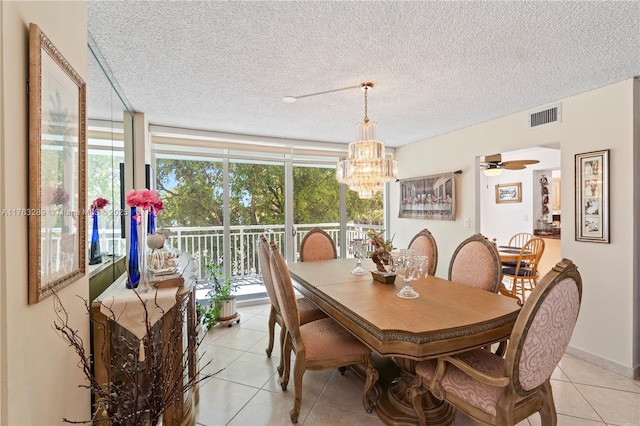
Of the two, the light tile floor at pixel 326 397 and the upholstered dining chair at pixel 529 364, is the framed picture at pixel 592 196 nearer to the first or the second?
the light tile floor at pixel 326 397

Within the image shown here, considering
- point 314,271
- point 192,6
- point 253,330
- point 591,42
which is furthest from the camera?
point 253,330

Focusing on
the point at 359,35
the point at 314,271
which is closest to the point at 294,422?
the point at 314,271

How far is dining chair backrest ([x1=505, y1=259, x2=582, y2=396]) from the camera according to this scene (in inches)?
50.0

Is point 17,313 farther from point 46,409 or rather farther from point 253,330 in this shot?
point 253,330

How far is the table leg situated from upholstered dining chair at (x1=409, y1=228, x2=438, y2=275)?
1.11 m

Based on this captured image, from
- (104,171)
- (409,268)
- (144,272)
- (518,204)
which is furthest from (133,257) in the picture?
(518,204)

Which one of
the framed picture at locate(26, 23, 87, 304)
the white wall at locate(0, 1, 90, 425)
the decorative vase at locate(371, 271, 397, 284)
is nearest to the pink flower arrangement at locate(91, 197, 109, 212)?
the framed picture at locate(26, 23, 87, 304)

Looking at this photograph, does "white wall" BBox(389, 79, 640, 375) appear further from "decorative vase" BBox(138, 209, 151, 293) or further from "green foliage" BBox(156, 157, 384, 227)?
"decorative vase" BBox(138, 209, 151, 293)

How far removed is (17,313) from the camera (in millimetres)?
872

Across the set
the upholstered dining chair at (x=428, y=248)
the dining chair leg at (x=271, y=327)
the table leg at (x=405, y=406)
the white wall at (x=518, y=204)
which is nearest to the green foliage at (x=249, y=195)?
the dining chair leg at (x=271, y=327)

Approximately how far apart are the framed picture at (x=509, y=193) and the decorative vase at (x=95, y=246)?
682cm

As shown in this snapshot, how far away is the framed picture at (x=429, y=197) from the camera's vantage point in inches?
162

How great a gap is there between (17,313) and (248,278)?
4.31m

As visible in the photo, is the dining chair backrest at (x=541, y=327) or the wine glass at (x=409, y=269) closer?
the dining chair backrest at (x=541, y=327)
